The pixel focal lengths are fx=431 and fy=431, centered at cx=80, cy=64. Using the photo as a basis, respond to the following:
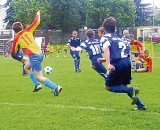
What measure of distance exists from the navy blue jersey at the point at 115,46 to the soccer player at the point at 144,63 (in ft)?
36.9

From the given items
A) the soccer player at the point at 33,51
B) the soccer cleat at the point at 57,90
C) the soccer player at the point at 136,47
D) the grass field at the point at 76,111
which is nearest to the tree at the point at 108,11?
the soccer player at the point at 136,47

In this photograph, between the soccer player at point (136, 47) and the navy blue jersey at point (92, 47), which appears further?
the soccer player at point (136, 47)

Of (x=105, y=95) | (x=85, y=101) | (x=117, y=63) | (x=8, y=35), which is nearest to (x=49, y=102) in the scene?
(x=85, y=101)

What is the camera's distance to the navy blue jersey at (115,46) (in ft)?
26.7

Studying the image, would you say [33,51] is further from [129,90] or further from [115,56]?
[129,90]

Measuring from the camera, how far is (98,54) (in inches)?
533

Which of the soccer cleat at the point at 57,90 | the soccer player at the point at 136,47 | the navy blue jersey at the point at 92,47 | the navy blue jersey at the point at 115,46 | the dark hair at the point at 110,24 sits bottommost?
the soccer cleat at the point at 57,90

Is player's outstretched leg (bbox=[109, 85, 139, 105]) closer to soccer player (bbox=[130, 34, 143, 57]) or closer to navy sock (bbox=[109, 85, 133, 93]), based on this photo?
navy sock (bbox=[109, 85, 133, 93])

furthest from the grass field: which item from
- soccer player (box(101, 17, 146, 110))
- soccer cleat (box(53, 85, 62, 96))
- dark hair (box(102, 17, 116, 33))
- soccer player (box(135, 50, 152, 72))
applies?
soccer player (box(135, 50, 152, 72))

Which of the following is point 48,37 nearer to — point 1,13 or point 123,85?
point 1,13

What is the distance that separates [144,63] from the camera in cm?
1956

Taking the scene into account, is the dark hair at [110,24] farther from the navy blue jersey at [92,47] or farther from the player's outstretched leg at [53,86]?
the navy blue jersey at [92,47]

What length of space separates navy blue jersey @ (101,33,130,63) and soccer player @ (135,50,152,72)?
11.2 meters

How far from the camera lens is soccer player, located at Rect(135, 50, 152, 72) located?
19328 millimetres
